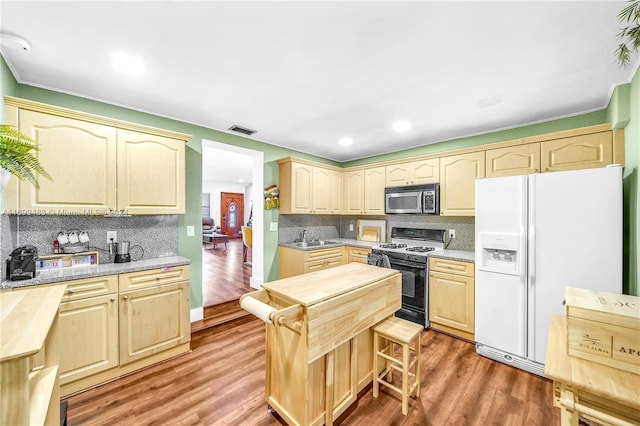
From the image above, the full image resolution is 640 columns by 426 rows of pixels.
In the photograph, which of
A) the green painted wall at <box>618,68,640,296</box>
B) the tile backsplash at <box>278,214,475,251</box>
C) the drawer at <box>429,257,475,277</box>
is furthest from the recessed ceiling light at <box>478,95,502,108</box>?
the drawer at <box>429,257,475,277</box>

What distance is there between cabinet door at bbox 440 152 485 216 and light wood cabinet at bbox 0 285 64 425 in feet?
11.9

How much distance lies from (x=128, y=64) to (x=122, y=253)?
169 cm

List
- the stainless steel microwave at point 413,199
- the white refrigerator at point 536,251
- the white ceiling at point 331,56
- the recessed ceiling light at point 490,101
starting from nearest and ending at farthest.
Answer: the white ceiling at point 331,56
the white refrigerator at point 536,251
the recessed ceiling light at point 490,101
the stainless steel microwave at point 413,199

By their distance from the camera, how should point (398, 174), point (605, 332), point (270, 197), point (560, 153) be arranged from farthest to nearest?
point (270, 197) < point (398, 174) < point (560, 153) < point (605, 332)

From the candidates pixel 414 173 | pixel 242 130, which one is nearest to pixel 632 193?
pixel 414 173

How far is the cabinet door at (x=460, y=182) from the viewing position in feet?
10.2

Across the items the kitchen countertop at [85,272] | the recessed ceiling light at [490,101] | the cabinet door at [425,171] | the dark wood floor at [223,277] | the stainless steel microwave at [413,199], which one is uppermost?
the recessed ceiling light at [490,101]

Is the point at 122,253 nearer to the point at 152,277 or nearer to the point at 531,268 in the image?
the point at 152,277

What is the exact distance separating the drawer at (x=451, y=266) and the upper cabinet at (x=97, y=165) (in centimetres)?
297

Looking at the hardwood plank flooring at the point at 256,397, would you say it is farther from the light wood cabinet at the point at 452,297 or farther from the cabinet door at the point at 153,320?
the light wood cabinet at the point at 452,297

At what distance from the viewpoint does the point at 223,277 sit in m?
5.27

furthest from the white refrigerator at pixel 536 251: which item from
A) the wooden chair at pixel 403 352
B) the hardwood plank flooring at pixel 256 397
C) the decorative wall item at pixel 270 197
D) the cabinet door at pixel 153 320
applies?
the cabinet door at pixel 153 320

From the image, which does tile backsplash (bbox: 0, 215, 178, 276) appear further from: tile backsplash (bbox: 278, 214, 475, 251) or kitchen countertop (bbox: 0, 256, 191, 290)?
tile backsplash (bbox: 278, 214, 475, 251)

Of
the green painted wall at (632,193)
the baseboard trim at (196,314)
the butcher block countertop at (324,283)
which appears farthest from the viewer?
the baseboard trim at (196,314)
